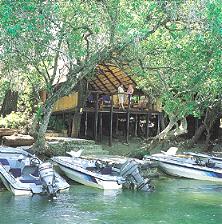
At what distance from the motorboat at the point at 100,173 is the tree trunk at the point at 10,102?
36.3 ft

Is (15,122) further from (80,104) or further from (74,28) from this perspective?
(74,28)

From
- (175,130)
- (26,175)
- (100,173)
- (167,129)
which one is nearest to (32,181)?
(26,175)

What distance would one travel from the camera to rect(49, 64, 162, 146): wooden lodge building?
77.3 feet

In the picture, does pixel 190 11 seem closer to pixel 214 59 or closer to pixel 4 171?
pixel 214 59

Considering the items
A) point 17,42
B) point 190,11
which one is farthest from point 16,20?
point 190,11

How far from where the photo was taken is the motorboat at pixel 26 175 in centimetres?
1313

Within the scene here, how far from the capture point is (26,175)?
14.4 metres

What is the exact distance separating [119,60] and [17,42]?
15.4 feet

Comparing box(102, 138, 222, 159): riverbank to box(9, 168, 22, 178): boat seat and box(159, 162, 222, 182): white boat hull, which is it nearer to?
box(159, 162, 222, 182): white boat hull

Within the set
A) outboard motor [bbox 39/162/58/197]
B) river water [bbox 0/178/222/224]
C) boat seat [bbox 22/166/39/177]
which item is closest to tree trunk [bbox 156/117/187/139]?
river water [bbox 0/178/222/224]

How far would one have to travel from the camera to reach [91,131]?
87.7 feet

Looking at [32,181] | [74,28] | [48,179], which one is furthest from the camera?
[74,28]

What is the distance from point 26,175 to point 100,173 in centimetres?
256

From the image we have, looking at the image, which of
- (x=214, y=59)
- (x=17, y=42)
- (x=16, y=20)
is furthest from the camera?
(x=214, y=59)
